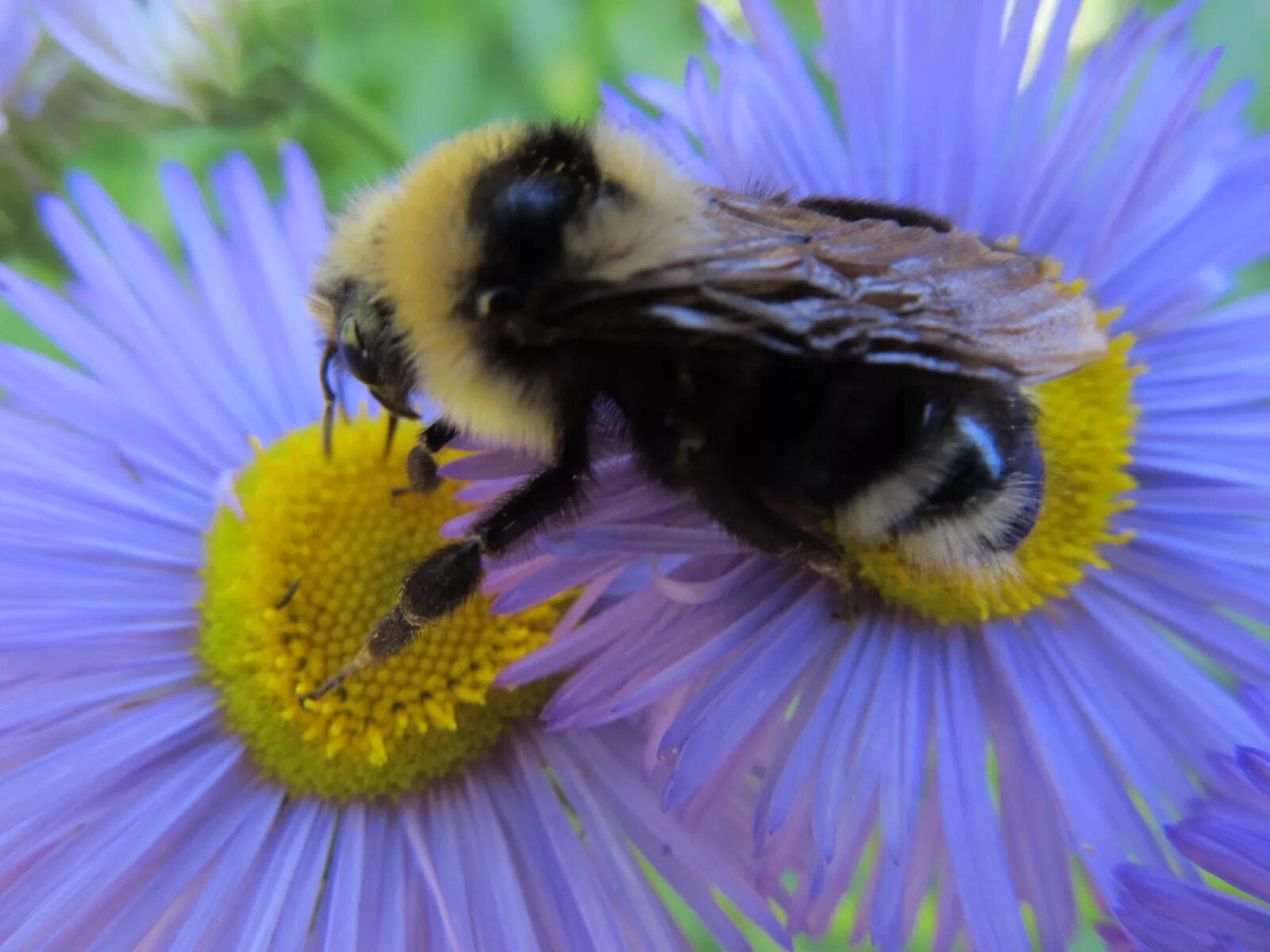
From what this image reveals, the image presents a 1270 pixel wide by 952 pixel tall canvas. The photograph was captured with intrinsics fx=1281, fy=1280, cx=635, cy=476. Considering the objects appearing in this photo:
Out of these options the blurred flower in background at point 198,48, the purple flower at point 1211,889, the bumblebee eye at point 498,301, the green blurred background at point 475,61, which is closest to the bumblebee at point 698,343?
the bumblebee eye at point 498,301

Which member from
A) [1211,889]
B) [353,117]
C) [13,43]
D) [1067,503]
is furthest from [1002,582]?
[13,43]

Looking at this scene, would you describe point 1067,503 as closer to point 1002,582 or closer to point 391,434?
point 1002,582

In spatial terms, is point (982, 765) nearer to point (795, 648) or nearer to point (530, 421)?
point (795, 648)

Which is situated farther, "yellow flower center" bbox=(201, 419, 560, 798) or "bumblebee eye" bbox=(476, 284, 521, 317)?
"yellow flower center" bbox=(201, 419, 560, 798)

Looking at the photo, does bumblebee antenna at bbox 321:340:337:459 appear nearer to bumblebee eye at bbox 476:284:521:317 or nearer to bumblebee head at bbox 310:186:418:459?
bumblebee head at bbox 310:186:418:459

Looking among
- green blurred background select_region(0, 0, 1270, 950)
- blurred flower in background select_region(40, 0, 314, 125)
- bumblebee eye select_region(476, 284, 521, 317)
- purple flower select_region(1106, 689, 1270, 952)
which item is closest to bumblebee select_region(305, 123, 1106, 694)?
bumblebee eye select_region(476, 284, 521, 317)

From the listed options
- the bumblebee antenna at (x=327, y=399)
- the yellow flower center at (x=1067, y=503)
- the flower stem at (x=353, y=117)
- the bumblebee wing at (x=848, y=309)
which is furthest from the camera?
the flower stem at (x=353, y=117)

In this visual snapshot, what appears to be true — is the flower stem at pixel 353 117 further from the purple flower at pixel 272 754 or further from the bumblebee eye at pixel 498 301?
the bumblebee eye at pixel 498 301
